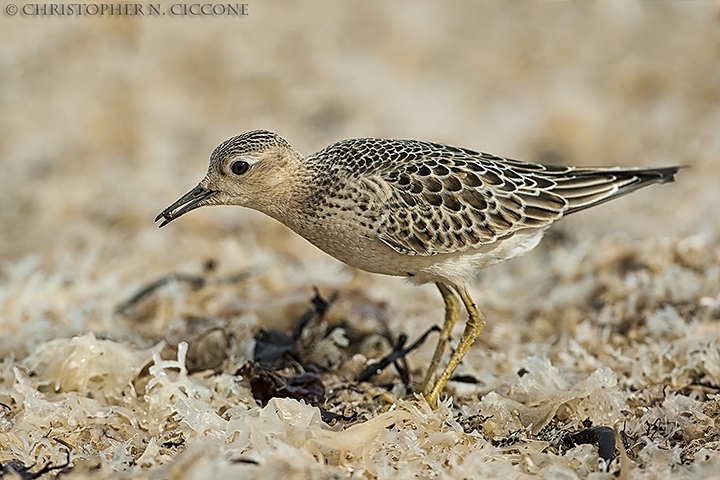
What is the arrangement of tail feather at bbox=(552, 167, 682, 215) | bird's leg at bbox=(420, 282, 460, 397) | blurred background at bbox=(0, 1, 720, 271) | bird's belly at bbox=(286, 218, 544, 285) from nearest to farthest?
bird's belly at bbox=(286, 218, 544, 285) → bird's leg at bbox=(420, 282, 460, 397) → tail feather at bbox=(552, 167, 682, 215) → blurred background at bbox=(0, 1, 720, 271)

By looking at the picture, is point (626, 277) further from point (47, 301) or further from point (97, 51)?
point (97, 51)

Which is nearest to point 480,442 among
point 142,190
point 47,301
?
point 47,301

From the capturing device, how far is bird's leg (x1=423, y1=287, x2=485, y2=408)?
13.5 ft

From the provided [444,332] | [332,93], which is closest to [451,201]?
[444,332]

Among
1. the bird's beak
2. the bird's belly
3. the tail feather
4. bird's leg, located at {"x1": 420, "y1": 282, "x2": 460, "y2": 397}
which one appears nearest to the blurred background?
the tail feather

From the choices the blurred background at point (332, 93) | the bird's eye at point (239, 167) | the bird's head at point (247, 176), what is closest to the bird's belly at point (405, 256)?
the bird's head at point (247, 176)

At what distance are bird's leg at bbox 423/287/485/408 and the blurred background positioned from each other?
372 centimetres

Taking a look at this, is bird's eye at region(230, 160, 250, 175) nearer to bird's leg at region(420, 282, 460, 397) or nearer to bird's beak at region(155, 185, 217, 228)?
bird's beak at region(155, 185, 217, 228)

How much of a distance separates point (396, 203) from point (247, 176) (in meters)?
0.76

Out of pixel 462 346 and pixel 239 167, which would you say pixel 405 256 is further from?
pixel 239 167

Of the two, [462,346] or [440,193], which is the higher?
[440,193]

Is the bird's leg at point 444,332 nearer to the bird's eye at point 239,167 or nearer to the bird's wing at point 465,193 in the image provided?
the bird's wing at point 465,193

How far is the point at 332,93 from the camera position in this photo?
32.7ft

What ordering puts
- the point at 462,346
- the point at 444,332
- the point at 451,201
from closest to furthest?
the point at 451,201, the point at 462,346, the point at 444,332
